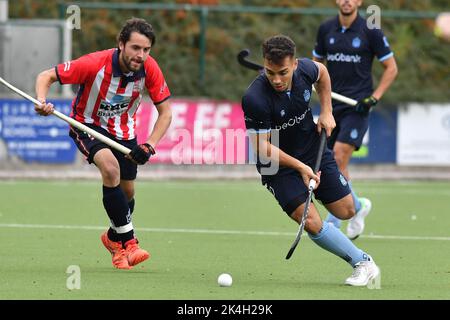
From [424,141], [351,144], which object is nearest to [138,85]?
[351,144]

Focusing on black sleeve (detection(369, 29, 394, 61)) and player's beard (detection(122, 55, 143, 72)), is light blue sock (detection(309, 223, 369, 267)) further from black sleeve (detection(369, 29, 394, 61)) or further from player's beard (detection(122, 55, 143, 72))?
black sleeve (detection(369, 29, 394, 61))

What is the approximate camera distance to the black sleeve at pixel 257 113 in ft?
24.5

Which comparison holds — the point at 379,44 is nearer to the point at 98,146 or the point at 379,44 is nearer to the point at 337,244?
the point at 98,146

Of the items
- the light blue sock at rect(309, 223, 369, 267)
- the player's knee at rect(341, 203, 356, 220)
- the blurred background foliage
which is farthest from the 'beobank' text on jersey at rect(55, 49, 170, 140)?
the blurred background foliage

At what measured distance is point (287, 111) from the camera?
25.1ft

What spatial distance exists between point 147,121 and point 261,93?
31.0 feet

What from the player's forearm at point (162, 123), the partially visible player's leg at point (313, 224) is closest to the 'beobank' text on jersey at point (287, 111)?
the partially visible player's leg at point (313, 224)

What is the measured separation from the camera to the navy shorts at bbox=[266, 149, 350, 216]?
761 centimetres

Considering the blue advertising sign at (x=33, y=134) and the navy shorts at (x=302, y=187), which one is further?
the blue advertising sign at (x=33, y=134)

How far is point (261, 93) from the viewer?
754 centimetres

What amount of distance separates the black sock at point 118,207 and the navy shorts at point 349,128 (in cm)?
280

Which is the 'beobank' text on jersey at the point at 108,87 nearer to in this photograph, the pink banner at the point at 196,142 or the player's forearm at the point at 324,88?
the player's forearm at the point at 324,88
